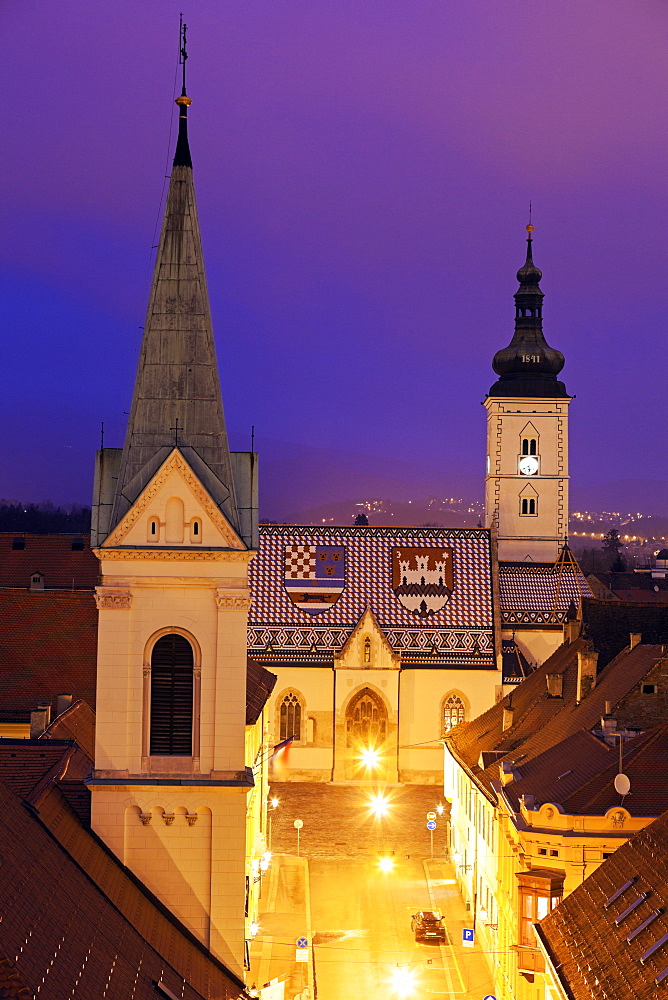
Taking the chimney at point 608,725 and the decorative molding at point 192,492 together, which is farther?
the chimney at point 608,725

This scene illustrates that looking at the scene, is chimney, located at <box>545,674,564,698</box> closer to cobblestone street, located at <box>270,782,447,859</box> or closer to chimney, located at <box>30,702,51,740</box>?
cobblestone street, located at <box>270,782,447,859</box>

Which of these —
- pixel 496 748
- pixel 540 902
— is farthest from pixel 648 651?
pixel 540 902

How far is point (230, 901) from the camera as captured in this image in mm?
28922

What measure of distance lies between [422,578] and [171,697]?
52.9 m

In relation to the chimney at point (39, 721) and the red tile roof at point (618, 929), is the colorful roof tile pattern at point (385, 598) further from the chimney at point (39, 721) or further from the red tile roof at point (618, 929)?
the red tile roof at point (618, 929)

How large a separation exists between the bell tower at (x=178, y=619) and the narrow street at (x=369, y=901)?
41.9 ft

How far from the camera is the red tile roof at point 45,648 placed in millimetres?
52000

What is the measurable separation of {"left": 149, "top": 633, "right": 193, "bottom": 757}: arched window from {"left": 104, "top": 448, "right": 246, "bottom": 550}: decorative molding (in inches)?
91.0

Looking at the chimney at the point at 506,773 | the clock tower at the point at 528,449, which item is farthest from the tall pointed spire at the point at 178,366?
the clock tower at the point at 528,449

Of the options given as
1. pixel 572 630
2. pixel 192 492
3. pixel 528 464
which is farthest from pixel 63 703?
pixel 528 464

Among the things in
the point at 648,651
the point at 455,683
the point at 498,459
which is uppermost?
the point at 498,459

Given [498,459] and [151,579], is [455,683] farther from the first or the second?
[151,579]

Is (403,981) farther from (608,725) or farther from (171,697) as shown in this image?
(171,697)

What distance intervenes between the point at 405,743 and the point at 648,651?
35.2 m
